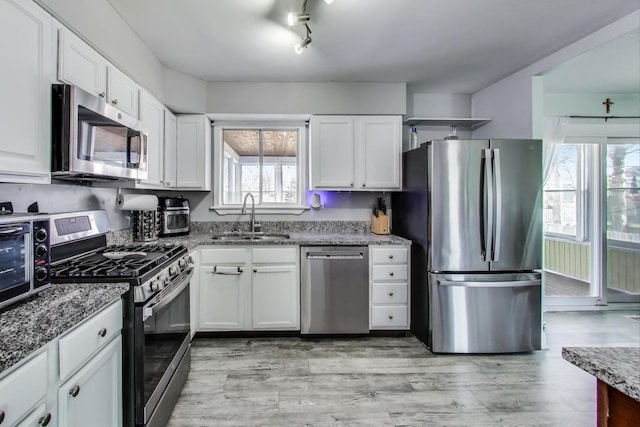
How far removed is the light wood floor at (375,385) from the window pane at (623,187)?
148 cm

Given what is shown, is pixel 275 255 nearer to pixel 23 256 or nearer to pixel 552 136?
pixel 23 256

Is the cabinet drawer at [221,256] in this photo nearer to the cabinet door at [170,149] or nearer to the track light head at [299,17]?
the cabinet door at [170,149]

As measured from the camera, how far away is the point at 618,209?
3768 mm

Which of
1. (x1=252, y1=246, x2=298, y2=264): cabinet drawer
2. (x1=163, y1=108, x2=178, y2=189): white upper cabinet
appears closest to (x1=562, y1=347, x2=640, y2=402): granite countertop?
(x1=252, y1=246, x2=298, y2=264): cabinet drawer

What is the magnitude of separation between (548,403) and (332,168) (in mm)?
2496

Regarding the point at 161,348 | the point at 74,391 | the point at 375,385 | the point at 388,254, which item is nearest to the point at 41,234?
the point at 74,391

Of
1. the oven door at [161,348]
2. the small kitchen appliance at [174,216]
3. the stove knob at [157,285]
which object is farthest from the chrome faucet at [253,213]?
A: the stove knob at [157,285]

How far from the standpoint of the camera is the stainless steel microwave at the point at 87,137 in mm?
1422

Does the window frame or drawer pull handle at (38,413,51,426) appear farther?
the window frame

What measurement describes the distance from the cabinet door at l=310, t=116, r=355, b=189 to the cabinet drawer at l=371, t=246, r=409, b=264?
2.46 feet

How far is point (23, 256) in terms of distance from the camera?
1.11 m

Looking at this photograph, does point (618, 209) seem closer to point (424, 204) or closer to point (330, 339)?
point (424, 204)

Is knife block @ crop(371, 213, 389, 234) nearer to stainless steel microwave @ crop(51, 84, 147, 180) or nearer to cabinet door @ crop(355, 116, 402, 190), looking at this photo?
cabinet door @ crop(355, 116, 402, 190)

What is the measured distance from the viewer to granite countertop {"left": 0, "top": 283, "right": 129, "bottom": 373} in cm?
84
